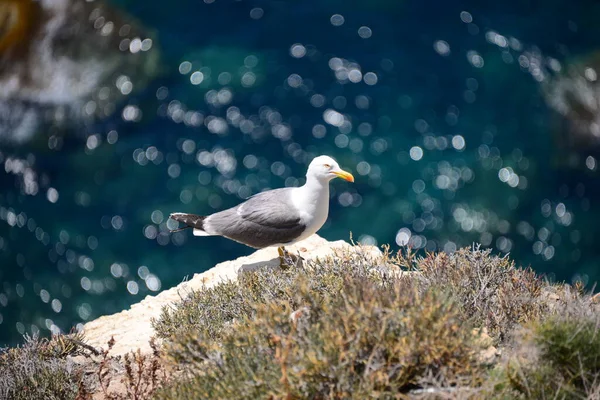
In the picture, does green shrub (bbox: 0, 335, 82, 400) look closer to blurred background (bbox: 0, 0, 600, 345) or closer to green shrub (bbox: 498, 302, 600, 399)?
green shrub (bbox: 498, 302, 600, 399)

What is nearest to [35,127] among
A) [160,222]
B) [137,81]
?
[137,81]

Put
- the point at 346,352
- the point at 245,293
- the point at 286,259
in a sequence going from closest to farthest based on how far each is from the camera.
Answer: the point at 346,352
the point at 245,293
the point at 286,259

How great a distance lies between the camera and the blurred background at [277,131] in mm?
11766

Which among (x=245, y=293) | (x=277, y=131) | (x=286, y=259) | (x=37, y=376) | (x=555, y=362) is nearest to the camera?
(x=555, y=362)

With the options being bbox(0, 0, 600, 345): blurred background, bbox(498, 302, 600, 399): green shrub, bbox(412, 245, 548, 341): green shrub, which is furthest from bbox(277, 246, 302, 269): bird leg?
bbox(0, 0, 600, 345): blurred background

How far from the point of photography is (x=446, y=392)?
372 centimetres

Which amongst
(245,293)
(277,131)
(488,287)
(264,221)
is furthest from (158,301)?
(277,131)

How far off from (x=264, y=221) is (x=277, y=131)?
6.07 meters

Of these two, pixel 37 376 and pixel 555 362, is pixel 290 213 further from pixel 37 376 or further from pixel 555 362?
pixel 555 362

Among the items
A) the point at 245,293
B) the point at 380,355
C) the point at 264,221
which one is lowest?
the point at 245,293

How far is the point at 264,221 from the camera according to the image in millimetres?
6992

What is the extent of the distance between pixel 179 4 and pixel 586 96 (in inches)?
351

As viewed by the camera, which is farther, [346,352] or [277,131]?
[277,131]

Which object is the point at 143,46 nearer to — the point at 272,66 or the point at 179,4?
the point at 179,4
